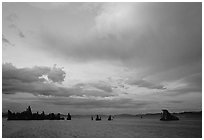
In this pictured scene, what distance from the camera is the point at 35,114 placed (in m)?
200

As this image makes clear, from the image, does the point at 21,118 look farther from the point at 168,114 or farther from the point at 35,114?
the point at 168,114

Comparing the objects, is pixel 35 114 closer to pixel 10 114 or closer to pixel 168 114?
pixel 10 114

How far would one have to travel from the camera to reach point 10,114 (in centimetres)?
18700

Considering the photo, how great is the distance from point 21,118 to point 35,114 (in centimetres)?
1608

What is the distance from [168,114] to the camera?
18200 cm

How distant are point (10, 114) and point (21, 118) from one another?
1096 cm

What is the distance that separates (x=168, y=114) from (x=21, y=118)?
130827mm

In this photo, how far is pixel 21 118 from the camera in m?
186

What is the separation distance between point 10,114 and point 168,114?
141 metres

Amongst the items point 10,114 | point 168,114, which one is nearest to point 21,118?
point 10,114

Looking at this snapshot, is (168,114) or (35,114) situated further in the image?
(35,114)

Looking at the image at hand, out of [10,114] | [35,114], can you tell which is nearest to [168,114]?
[35,114]

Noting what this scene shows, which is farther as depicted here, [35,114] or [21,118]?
[35,114]

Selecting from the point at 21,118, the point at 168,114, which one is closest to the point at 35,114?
the point at 21,118
